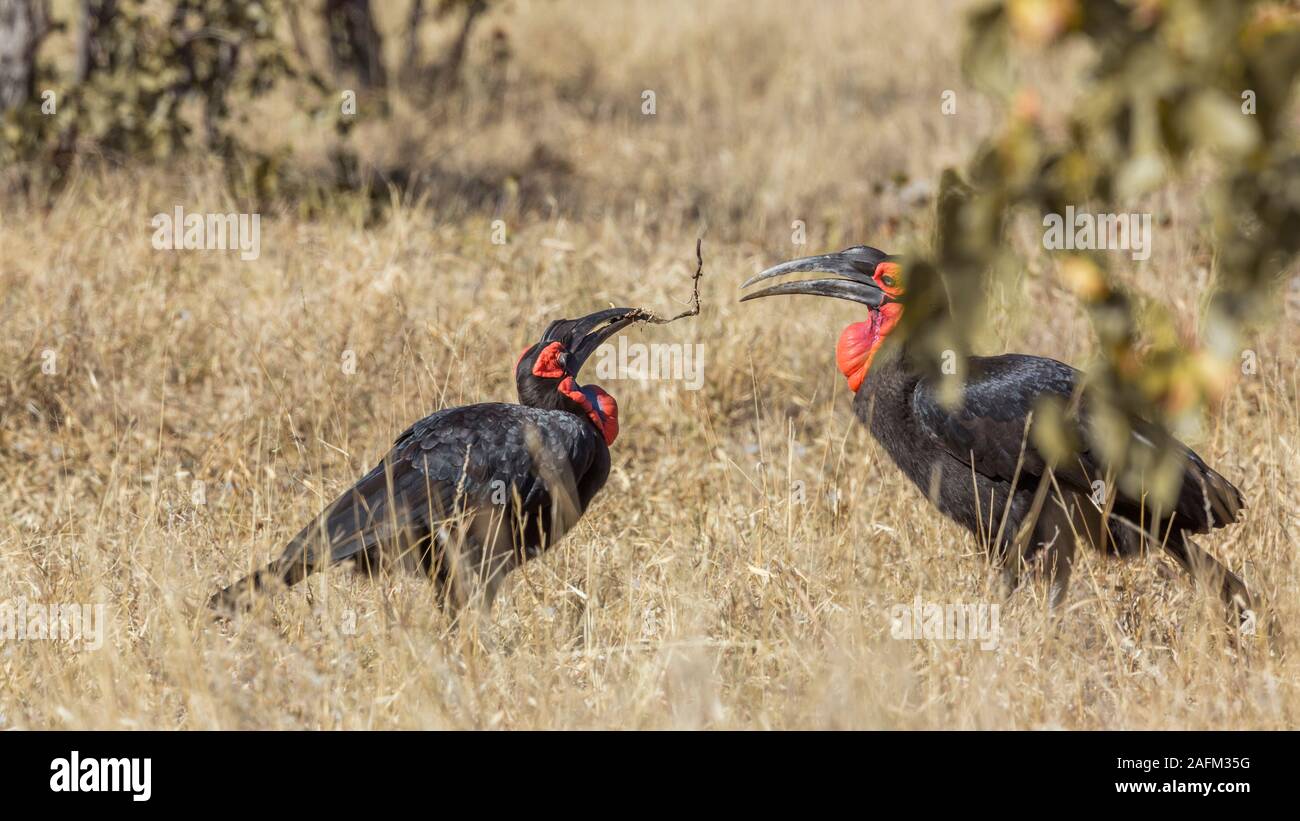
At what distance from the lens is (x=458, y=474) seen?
3.97 metres

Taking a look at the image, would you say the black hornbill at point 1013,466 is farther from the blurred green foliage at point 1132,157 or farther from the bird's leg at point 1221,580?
the blurred green foliage at point 1132,157

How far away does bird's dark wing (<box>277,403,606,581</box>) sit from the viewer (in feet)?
12.7

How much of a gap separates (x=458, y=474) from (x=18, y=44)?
444 centimetres

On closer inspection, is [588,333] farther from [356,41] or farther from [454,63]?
[454,63]

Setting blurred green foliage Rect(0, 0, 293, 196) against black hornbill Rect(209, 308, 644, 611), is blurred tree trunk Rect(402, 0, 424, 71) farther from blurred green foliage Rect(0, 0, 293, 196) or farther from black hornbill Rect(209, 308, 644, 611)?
black hornbill Rect(209, 308, 644, 611)

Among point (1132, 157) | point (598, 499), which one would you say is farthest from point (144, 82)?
point (1132, 157)

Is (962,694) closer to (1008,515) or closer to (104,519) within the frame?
(1008,515)

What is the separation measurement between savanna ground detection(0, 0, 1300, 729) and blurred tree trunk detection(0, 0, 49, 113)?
1.58 feet

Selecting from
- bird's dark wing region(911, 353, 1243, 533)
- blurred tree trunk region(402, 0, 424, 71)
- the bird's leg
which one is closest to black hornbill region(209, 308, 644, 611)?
bird's dark wing region(911, 353, 1243, 533)

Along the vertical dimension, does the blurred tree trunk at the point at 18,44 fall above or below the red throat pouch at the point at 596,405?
above

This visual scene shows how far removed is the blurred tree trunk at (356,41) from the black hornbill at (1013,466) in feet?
22.5

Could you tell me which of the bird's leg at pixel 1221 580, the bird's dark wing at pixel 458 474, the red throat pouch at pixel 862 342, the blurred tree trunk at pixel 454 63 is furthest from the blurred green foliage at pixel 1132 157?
the blurred tree trunk at pixel 454 63

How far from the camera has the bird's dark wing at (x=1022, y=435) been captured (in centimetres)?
409

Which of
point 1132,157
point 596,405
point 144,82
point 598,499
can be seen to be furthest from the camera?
point 144,82
